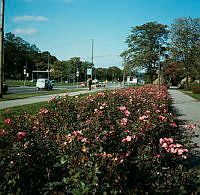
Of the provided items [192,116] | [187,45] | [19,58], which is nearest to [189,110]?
[192,116]

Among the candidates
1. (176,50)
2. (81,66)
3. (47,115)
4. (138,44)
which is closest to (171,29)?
(176,50)

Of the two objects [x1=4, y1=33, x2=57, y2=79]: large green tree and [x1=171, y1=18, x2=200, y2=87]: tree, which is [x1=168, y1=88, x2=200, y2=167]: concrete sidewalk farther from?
[x1=4, y1=33, x2=57, y2=79]: large green tree

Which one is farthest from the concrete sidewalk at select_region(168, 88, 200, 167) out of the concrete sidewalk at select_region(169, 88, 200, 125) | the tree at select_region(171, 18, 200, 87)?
the tree at select_region(171, 18, 200, 87)

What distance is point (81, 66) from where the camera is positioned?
388ft

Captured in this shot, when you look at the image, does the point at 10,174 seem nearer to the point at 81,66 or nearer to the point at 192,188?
the point at 192,188

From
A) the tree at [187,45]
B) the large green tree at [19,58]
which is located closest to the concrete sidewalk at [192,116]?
the tree at [187,45]

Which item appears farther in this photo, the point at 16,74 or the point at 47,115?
the point at 16,74

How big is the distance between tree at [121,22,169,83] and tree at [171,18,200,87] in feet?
18.2

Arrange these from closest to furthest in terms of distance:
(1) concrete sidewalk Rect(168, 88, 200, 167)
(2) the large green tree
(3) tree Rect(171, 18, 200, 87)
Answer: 1. (1) concrete sidewalk Rect(168, 88, 200, 167)
2. (3) tree Rect(171, 18, 200, 87)
3. (2) the large green tree

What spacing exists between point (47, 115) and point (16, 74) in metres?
89.9

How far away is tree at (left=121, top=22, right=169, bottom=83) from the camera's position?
161 ft

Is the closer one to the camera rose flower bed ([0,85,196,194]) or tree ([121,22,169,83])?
rose flower bed ([0,85,196,194])

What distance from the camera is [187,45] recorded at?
142ft

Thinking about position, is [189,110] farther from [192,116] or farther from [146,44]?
[146,44]
